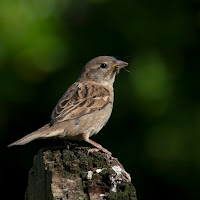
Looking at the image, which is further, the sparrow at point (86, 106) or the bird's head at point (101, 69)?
the bird's head at point (101, 69)

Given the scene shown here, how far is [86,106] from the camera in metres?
5.55

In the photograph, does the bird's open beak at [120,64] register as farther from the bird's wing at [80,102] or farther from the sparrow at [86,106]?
the bird's wing at [80,102]

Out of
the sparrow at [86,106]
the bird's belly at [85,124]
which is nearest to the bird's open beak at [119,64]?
the sparrow at [86,106]

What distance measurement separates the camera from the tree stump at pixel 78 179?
278cm

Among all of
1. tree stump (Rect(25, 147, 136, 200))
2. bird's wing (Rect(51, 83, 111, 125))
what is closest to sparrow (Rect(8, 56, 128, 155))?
bird's wing (Rect(51, 83, 111, 125))

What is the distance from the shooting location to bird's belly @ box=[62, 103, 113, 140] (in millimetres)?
5242

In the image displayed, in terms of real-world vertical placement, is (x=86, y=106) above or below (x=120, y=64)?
below

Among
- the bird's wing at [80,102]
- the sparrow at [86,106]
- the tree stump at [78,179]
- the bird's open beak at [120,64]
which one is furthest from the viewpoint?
the bird's open beak at [120,64]

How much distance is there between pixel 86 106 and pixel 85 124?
0.80 feet

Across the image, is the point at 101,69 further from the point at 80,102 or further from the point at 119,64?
the point at 80,102

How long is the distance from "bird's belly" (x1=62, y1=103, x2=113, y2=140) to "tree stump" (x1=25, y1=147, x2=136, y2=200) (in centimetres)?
174

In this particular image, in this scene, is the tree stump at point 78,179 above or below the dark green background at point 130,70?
below

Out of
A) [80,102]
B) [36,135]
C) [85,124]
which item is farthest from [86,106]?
[36,135]

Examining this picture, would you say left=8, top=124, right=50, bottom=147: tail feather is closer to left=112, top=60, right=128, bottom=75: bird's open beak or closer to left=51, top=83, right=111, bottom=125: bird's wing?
left=51, top=83, right=111, bottom=125: bird's wing
